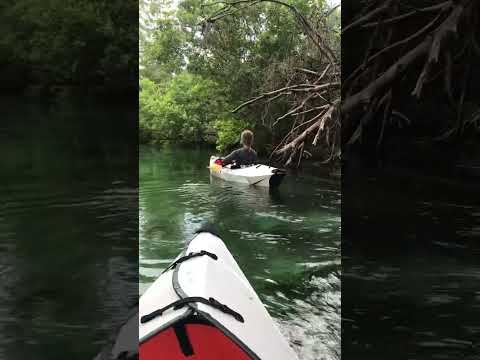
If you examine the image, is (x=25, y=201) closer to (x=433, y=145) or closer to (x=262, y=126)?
(x=262, y=126)

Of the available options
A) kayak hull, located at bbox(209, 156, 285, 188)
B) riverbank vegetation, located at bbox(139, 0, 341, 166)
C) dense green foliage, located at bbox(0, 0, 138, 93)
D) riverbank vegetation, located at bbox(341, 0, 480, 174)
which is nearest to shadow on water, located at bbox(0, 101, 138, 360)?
dense green foliage, located at bbox(0, 0, 138, 93)

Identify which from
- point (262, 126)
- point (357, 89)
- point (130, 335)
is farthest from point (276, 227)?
point (130, 335)

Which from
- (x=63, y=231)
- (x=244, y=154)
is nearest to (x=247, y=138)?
(x=244, y=154)

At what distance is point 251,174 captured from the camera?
8.98 ft

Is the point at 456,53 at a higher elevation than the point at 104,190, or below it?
higher

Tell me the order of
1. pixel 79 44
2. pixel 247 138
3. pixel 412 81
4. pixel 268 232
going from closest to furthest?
pixel 79 44 → pixel 247 138 → pixel 268 232 → pixel 412 81

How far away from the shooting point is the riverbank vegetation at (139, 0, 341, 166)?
2.29 metres

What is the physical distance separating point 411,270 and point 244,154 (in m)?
1.30

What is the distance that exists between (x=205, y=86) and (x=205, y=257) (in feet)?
2.91

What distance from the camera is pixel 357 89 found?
9.64ft

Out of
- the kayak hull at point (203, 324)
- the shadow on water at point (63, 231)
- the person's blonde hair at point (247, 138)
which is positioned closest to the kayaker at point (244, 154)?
the person's blonde hair at point (247, 138)

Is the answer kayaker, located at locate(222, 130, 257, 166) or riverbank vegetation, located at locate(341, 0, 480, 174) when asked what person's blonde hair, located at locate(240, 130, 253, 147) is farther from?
riverbank vegetation, located at locate(341, 0, 480, 174)

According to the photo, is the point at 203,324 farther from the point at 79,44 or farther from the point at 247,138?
the point at 79,44

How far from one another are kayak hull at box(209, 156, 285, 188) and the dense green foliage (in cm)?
57
